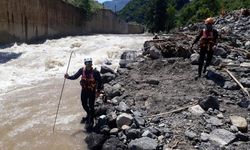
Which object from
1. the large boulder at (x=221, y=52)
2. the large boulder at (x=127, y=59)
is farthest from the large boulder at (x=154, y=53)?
the large boulder at (x=221, y=52)

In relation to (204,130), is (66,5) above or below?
above

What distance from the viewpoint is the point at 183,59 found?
1369cm

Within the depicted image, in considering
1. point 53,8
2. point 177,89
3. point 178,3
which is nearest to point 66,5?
point 53,8

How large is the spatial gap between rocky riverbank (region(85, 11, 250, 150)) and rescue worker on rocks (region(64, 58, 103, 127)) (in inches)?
9.9

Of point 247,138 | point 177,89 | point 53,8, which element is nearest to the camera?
point 247,138

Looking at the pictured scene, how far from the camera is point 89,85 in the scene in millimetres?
9547

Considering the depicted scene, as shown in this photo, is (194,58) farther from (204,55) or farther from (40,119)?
(40,119)

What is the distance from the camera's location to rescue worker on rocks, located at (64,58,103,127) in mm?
9492

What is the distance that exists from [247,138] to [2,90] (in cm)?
821

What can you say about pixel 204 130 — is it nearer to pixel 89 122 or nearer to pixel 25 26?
pixel 89 122

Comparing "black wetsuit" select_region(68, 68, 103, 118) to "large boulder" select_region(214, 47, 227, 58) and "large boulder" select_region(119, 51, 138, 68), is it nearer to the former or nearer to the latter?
"large boulder" select_region(119, 51, 138, 68)

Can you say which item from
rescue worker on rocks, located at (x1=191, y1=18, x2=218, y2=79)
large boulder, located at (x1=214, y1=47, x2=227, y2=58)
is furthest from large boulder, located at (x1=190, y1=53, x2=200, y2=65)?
rescue worker on rocks, located at (x1=191, y1=18, x2=218, y2=79)

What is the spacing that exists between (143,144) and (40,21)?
968 inches

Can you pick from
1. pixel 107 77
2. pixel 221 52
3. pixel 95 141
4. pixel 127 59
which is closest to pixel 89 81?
pixel 95 141
